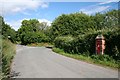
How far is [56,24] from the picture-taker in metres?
54.1

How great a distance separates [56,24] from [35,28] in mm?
45172

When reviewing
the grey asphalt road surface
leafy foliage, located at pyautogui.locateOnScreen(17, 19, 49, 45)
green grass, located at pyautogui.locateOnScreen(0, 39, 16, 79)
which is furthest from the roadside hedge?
leafy foliage, located at pyautogui.locateOnScreen(17, 19, 49, 45)

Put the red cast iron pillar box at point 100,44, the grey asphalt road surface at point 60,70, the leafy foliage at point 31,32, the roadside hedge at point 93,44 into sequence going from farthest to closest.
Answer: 1. the leafy foliage at point 31,32
2. the red cast iron pillar box at point 100,44
3. the roadside hedge at point 93,44
4. the grey asphalt road surface at point 60,70

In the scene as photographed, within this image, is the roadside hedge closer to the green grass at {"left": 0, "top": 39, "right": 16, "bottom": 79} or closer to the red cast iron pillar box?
the red cast iron pillar box

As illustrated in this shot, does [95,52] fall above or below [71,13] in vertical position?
below

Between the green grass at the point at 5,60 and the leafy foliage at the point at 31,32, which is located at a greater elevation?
the leafy foliage at the point at 31,32

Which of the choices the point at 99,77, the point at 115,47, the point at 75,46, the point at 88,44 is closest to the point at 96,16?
the point at 75,46

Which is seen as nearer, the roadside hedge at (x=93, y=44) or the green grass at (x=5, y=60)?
the green grass at (x=5, y=60)

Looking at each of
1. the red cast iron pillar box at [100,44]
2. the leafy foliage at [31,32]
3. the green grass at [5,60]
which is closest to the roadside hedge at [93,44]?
the red cast iron pillar box at [100,44]

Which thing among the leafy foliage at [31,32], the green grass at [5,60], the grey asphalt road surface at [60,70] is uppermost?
the leafy foliage at [31,32]

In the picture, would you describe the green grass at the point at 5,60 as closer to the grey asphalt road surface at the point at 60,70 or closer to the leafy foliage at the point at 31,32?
the grey asphalt road surface at the point at 60,70

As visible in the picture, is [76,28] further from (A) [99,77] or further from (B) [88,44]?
(A) [99,77]

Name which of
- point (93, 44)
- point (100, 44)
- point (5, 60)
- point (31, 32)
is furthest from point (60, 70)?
point (31, 32)

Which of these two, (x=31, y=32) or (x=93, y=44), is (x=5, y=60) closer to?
(x=93, y=44)
